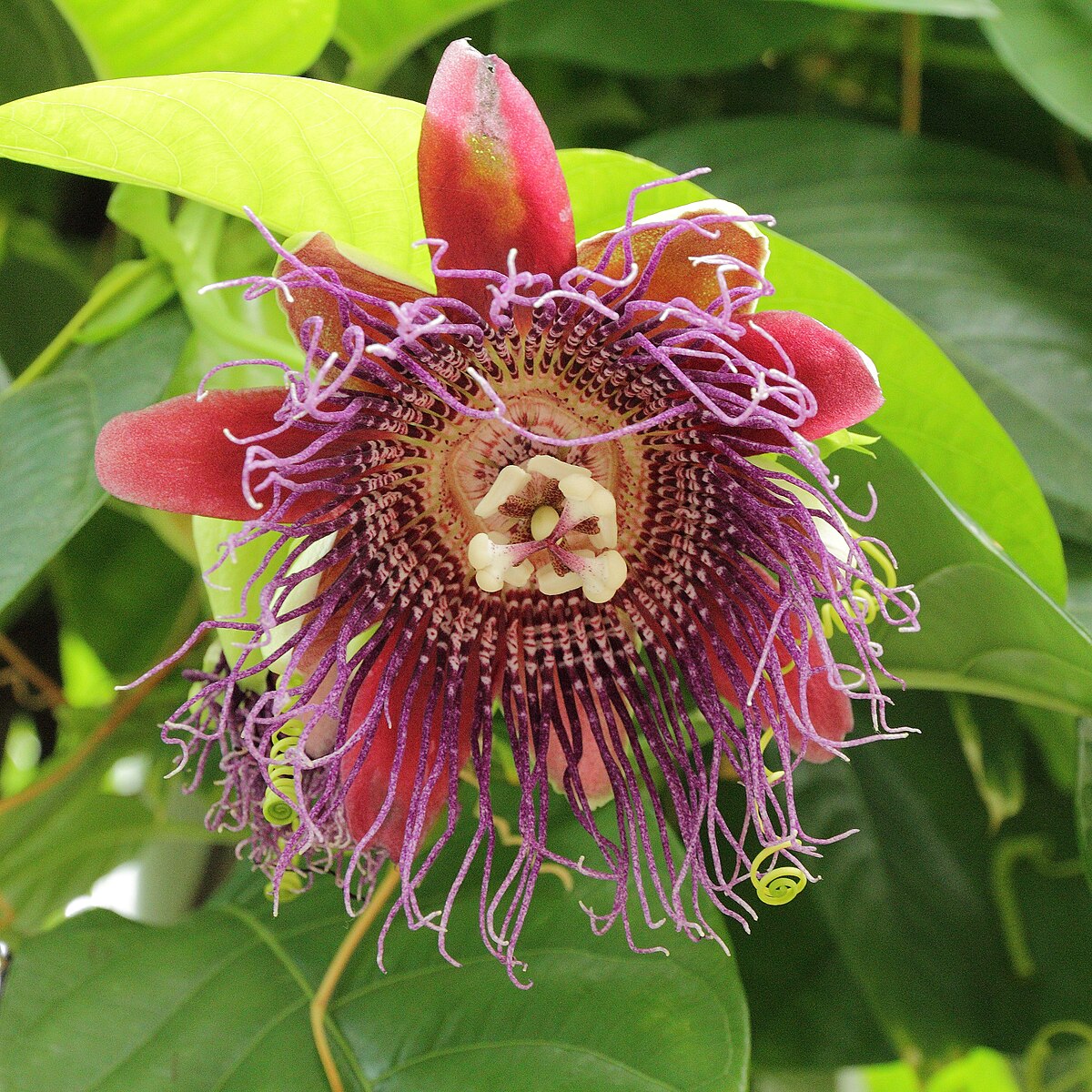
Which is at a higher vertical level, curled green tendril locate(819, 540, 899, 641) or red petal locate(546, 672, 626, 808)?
curled green tendril locate(819, 540, 899, 641)

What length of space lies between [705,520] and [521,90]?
0.90 feet

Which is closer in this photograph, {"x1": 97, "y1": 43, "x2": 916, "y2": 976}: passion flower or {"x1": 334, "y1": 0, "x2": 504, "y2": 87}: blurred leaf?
{"x1": 97, "y1": 43, "x2": 916, "y2": 976}: passion flower

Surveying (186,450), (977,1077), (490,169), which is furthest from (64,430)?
(977,1077)

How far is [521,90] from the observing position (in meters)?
0.56

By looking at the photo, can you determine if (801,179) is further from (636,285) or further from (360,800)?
(360,800)

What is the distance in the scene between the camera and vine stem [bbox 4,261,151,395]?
0.84 m

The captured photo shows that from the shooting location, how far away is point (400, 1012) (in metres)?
0.76

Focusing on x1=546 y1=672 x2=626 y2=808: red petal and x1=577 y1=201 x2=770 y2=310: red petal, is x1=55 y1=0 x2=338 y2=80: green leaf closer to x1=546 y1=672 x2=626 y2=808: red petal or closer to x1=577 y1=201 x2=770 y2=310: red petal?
x1=577 y1=201 x2=770 y2=310: red petal

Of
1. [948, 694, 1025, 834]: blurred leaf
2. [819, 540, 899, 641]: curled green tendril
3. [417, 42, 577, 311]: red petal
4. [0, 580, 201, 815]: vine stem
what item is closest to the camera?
[417, 42, 577, 311]: red petal

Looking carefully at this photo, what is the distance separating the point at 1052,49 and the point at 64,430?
832 mm

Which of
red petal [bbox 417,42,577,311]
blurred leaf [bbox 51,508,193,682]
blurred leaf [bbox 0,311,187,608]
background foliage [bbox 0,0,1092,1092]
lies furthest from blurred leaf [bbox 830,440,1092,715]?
blurred leaf [bbox 51,508,193,682]

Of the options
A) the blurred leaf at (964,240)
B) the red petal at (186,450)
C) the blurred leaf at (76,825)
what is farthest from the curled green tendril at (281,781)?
the blurred leaf at (964,240)

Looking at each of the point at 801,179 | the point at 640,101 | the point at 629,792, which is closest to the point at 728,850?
the point at 629,792

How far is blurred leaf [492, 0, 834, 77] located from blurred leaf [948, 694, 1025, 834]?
624 mm
